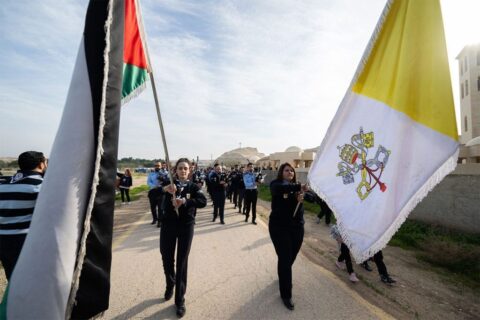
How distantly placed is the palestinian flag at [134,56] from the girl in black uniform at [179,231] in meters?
1.41

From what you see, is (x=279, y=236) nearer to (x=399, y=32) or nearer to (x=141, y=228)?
(x=399, y=32)

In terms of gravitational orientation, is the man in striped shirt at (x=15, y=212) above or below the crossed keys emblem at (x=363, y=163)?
below

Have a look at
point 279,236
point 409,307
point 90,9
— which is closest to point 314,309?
point 279,236

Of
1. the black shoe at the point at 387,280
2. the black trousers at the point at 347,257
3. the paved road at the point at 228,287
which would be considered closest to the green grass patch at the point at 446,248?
the black shoe at the point at 387,280

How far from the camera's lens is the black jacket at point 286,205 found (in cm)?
396

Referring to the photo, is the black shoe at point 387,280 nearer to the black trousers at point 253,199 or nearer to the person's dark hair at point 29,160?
the black trousers at point 253,199

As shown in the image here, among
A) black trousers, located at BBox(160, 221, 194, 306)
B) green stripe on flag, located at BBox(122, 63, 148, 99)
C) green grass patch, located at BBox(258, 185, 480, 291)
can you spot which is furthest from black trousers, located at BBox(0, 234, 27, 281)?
green grass patch, located at BBox(258, 185, 480, 291)

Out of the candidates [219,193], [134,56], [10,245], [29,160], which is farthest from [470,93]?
[10,245]

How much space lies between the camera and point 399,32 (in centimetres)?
262

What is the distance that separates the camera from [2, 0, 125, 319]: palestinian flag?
157 centimetres

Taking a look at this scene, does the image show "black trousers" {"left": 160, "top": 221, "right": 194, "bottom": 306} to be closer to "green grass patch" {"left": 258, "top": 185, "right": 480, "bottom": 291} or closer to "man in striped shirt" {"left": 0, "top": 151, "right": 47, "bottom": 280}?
"man in striped shirt" {"left": 0, "top": 151, "right": 47, "bottom": 280}

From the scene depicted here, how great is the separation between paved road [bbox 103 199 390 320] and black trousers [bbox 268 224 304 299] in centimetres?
25

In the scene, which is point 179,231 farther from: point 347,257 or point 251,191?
A: point 251,191

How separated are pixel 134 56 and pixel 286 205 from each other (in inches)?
107
